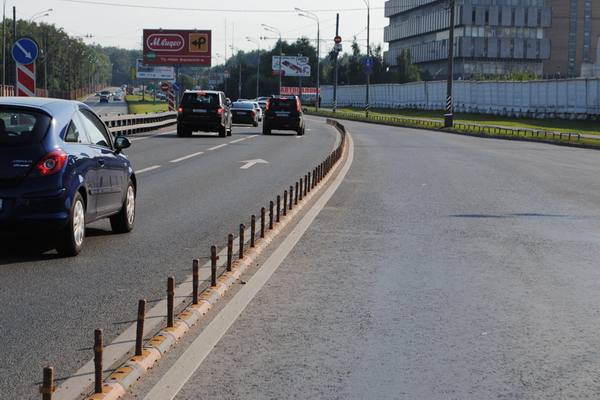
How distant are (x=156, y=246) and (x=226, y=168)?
1135cm

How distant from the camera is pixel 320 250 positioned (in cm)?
929

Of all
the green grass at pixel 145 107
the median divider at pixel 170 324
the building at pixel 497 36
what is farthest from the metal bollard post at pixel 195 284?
the building at pixel 497 36

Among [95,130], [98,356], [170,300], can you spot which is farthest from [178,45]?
[98,356]

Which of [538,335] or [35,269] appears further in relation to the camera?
[35,269]

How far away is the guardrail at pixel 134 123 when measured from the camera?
115ft

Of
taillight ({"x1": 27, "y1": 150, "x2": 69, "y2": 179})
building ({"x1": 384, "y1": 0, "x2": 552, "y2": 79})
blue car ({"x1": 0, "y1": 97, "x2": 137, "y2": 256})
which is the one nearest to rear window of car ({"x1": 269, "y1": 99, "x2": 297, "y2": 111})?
blue car ({"x1": 0, "y1": 97, "x2": 137, "y2": 256})

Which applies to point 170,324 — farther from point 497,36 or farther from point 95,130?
point 497,36

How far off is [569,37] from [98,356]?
14004 cm

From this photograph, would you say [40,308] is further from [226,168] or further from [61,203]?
[226,168]

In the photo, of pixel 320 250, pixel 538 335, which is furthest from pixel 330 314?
pixel 320 250

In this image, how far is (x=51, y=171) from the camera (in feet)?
27.1

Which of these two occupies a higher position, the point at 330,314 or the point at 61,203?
the point at 61,203

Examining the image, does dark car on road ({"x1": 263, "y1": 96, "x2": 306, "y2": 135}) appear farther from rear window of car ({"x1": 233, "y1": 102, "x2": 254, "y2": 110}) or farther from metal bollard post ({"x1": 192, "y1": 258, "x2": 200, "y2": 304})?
metal bollard post ({"x1": 192, "y1": 258, "x2": 200, "y2": 304})

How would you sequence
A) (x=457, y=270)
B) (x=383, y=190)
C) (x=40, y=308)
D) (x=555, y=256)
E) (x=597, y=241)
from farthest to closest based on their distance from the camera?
(x=383, y=190), (x=597, y=241), (x=555, y=256), (x=457, y=270), (x=40, y=308)
